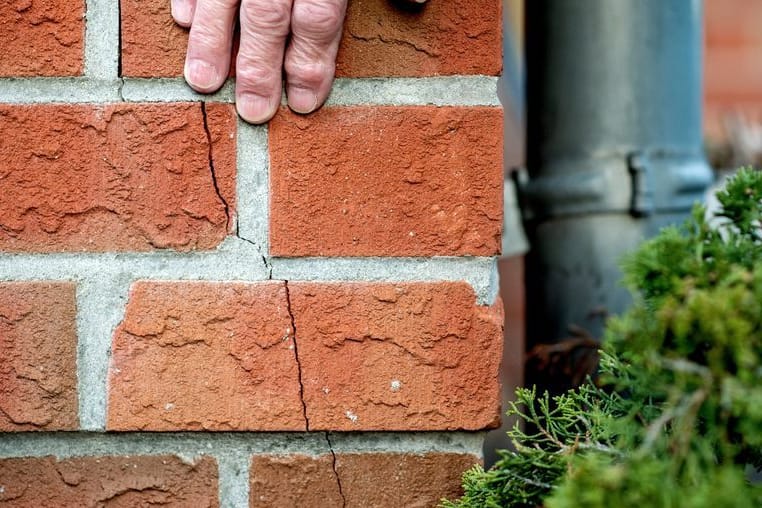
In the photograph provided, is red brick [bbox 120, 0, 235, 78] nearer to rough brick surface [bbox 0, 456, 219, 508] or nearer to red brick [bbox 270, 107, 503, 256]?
red brick [bbox 270, 107, 503, 256]

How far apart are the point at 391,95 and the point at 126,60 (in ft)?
0.80

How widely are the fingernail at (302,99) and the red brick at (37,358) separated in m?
0.28

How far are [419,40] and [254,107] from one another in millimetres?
163

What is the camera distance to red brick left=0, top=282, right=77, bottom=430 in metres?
0.76

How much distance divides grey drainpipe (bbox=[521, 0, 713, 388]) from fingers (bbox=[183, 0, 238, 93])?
1.80 ft

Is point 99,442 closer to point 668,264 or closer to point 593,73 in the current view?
point 668,264

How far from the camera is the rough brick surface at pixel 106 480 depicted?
2.52 ft

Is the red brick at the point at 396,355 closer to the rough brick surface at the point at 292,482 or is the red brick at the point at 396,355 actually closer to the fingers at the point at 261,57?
the rough brick surface at the point at 292,482

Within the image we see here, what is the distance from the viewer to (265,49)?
73 cm

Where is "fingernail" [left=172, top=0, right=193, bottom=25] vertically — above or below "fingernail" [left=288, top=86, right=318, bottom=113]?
above

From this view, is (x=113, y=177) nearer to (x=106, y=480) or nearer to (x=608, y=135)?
(x=106, y=480)

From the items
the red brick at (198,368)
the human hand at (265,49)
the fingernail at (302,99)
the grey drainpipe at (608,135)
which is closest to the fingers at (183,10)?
the human hand at (265,49)

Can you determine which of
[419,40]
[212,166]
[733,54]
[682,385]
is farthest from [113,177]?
[733,54]

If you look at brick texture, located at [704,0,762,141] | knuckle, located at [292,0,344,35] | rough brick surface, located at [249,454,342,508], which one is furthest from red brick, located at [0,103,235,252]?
brick texture, located at [704,0,762,141]
